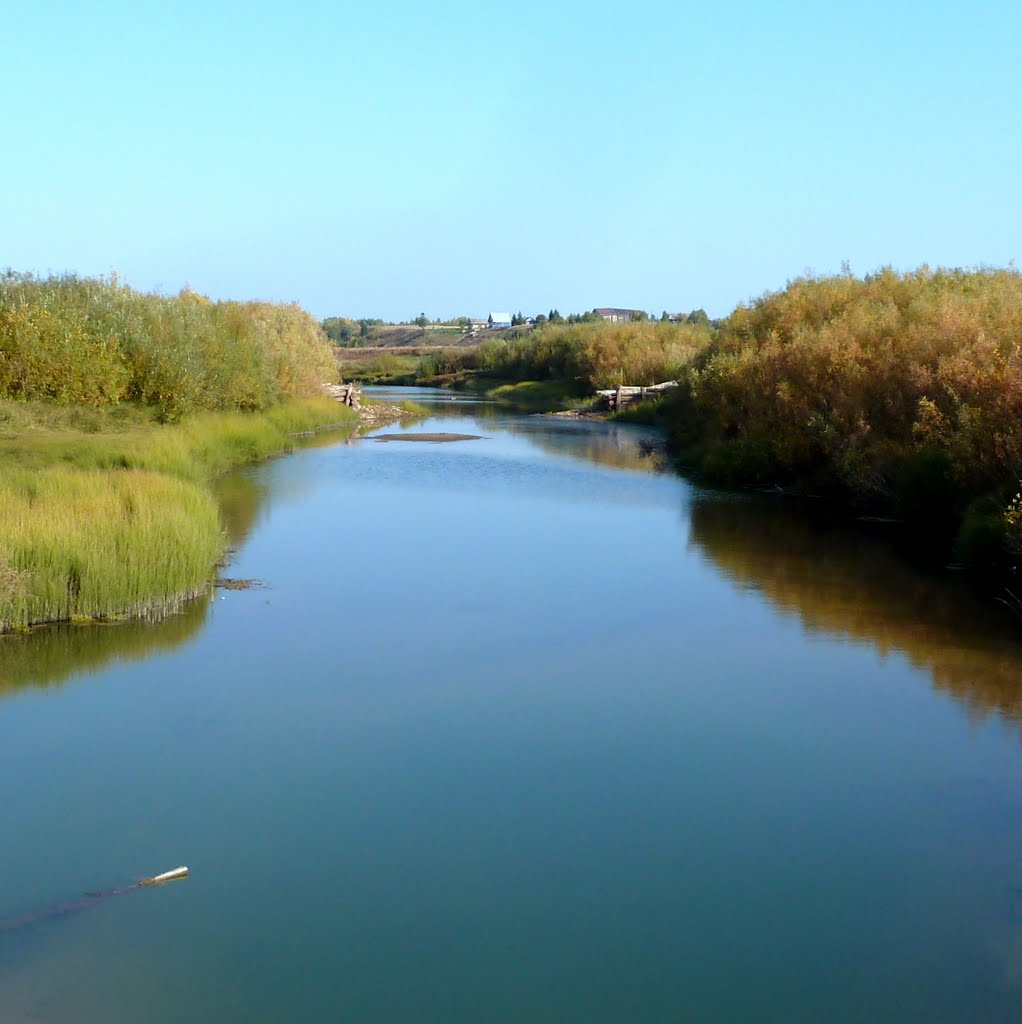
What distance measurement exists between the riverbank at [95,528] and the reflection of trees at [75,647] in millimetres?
236

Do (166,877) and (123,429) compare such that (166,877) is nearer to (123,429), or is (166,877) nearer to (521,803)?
(521,803)

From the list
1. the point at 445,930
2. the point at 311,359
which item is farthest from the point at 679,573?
the point at 311,359

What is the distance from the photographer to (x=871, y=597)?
53.9 feet

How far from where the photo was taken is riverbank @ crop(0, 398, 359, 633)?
1266 centimetres

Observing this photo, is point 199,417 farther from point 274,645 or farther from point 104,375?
point 274,645

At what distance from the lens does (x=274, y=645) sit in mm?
13203

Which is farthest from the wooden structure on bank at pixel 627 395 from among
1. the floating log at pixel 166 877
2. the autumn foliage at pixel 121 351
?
the floating log at pixel 166 877

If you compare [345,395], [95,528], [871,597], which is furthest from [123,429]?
[345,395]

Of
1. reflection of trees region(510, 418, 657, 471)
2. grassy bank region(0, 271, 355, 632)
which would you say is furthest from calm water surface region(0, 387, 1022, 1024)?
reflection of trees region(510, 418, 657, 471)

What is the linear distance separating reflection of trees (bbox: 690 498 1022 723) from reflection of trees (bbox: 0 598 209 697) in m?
7.58

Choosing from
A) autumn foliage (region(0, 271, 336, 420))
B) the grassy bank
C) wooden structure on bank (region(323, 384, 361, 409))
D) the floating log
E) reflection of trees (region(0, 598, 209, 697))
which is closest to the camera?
the floating log

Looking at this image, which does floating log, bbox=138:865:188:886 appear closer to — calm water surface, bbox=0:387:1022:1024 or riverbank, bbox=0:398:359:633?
calm water surface, bbox=0:387:1022:1024

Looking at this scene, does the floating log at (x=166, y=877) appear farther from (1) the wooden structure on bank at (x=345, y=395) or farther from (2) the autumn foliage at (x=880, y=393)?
(1) the wooden structure on bank at (x=345, y=395)

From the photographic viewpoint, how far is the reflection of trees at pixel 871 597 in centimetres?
1264
